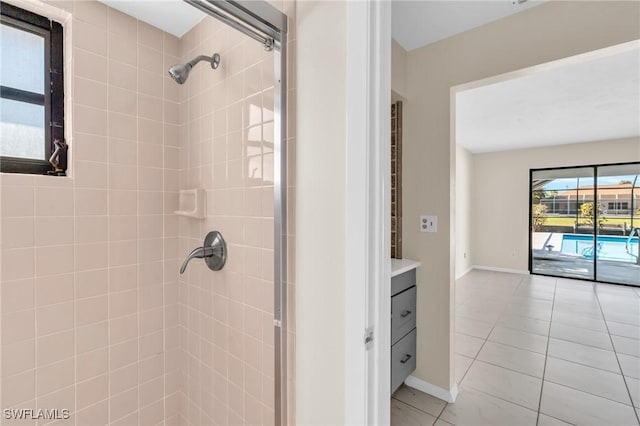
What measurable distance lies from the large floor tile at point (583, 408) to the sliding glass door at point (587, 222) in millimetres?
4161

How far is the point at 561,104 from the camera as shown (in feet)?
10.5

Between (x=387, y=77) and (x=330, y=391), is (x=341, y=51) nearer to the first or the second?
(x=387, y=77)

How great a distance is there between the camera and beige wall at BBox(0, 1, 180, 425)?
1.14 m

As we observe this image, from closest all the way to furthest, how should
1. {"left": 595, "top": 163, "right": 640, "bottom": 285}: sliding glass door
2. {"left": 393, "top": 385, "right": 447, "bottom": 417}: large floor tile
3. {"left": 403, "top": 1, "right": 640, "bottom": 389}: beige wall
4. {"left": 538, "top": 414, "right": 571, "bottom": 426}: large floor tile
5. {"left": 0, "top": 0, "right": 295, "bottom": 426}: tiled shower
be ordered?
{"left": 0, "top": 0, "right": 295, "bottom": 426}: tiled shower → {"left": 403, "top": 1, "right": 640, "bottom": 389}: beige wall → {"left": 538, "top": 414, "right": 571, "bottom": 426}: large floor tile → {"left": 393, "top": 385, "right": 447, "bottom": 417}: large floor tile → {"left": 595, "top": 163, "right": 640, "bottom": 285}: sliding glass door

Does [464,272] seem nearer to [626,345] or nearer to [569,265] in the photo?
[569,265]

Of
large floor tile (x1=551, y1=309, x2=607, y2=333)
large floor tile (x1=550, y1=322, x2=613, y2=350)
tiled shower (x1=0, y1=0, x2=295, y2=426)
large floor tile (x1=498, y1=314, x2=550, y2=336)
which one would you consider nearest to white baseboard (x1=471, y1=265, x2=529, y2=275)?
large floor tile (x1=551, y1=309, x2=607, y2=333)

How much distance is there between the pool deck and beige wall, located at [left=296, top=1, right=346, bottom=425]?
6.07 metres

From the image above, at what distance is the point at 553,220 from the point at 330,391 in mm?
6299

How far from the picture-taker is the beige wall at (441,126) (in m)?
1.53

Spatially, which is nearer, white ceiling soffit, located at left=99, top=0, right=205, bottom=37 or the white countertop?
→ white ceiling soffit, located at left=99, top=0, right=205, bottom=37

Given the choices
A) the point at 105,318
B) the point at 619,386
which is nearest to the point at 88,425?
the point at 105,318

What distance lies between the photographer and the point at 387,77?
80 centimetres

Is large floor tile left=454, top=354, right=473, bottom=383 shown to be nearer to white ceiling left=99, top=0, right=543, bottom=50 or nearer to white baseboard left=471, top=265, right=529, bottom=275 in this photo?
white ceiling left=99, top=0, right=543, bottom=50

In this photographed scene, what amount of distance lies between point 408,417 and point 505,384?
823 mm
